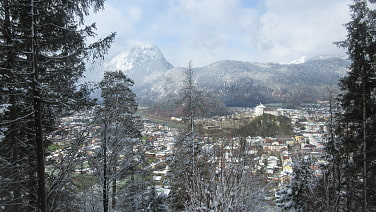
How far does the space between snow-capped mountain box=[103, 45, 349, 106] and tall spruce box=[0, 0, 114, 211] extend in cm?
8191

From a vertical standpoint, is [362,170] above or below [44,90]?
below

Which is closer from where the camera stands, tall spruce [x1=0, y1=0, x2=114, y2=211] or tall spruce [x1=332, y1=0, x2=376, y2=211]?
tall spruce [x1=0, y1=0, x2=114, y2=211]

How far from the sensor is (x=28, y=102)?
13.1ft

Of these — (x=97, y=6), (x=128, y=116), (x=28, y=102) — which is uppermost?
(x=97, y=6)

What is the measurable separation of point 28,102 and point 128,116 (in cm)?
572

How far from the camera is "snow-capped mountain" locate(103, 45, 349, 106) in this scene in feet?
321

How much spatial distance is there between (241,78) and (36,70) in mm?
147299

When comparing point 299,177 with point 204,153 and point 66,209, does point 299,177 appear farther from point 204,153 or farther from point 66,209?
point 66,209

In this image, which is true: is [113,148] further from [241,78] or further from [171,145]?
[241,78]

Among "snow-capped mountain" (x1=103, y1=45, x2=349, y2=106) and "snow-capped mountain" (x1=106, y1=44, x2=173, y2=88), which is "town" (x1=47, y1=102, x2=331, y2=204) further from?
"snow-capped mountain" (x1=106, y1=44, x2=173, y2=88)

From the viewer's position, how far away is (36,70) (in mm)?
3309

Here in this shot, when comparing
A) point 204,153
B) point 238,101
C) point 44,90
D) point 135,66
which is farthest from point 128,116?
point 135,66

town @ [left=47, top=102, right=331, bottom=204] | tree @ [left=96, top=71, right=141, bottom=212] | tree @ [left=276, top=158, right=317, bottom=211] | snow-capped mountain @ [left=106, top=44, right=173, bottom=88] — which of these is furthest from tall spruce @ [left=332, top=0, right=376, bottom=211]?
snow-capped mountain @ [left=106, top=44, right=173, bottom=88]

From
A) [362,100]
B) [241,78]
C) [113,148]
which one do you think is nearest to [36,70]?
[113,148]
